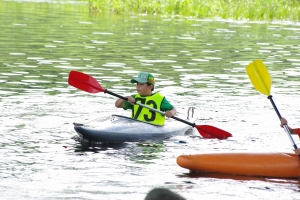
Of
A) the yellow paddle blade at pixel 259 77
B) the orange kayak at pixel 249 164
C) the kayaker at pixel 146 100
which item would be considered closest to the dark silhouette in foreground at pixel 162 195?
the orange kayak at pixel 249 164

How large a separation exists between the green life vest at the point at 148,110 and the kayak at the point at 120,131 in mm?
185

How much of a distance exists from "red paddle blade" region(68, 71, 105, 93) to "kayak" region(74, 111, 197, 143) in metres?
0.62

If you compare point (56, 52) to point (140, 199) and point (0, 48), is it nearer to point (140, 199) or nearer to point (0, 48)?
point (0, 48)

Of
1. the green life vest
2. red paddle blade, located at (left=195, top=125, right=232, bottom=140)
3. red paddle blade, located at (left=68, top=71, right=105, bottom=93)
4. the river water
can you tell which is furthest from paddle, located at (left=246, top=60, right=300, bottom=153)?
red paddle blade, located at (left=68, top=71, right=105, bottom=93)

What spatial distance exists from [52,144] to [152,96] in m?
1.54

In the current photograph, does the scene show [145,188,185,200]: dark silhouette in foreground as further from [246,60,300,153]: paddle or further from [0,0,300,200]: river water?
[246,60,300,153]: paddle

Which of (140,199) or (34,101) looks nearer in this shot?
(140,199)

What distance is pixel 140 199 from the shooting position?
7.39 metres

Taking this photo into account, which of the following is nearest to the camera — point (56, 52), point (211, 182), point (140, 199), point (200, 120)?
point (140, 199)

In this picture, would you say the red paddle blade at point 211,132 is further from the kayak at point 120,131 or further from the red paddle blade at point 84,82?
the red paddle blade at point 84,82

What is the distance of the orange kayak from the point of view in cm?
844

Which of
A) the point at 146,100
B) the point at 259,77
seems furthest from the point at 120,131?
the point at 259,77

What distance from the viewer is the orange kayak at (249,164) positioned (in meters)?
8.44

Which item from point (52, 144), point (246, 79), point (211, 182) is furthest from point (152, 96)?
point (246, 79)
